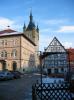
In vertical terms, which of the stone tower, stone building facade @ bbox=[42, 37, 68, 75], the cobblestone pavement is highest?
the stone tower

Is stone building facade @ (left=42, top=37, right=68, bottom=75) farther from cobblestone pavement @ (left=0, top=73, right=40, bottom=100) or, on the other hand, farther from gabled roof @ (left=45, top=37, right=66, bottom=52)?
cobblestone pavement @ (left=0, top=73, right=40, bottom=100)

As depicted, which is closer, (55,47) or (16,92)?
(55,47)

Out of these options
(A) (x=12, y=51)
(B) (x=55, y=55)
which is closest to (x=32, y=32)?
(A) (x=12, y=51)

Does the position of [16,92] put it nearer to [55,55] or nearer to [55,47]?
[55,55]

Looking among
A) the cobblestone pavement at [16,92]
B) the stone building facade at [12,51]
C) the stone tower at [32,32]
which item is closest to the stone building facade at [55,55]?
the cobblestone pavement at [16,92]

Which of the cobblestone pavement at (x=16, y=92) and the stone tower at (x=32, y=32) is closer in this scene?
the cobblestone pavement at (x=16, y=92)

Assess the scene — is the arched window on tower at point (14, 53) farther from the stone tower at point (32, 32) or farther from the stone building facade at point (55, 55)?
the stone tower at point (32, 32)

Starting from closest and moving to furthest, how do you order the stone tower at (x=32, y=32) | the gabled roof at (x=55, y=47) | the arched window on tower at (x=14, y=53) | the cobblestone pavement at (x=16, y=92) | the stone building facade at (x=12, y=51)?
1. the gabled roof at (x=55, y=47)
2. the cobblestone pavement at (x=16, y=92)
3. the stone building facade at (x=12, y=51)
4. the arched window on tower at (x=14, y=53)
5. the stone tower at (x=32, y=32)

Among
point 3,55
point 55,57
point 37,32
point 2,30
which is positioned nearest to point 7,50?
point 3,55

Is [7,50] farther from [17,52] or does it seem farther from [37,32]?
[37,32]

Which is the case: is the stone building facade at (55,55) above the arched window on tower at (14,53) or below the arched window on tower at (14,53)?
below

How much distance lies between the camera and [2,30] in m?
106

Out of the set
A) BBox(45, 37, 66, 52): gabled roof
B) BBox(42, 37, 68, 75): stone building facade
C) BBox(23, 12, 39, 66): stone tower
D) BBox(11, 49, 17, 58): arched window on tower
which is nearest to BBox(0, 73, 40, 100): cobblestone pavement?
BBox(42, 37, 68, 75): stone building facade

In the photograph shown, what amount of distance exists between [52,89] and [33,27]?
14090cm
